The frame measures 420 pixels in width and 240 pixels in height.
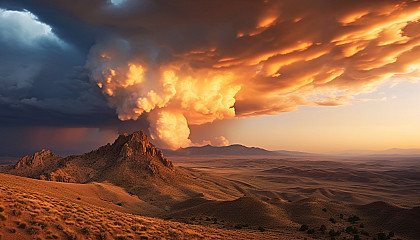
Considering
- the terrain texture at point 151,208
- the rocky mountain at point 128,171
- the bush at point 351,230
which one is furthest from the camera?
the rocky mountain at point 128,171

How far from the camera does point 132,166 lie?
88188 mm

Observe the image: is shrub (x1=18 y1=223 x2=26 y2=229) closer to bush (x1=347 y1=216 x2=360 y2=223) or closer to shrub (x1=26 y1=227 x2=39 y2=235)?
shrub (x1=26 y1=227 x2=39 y2=235)

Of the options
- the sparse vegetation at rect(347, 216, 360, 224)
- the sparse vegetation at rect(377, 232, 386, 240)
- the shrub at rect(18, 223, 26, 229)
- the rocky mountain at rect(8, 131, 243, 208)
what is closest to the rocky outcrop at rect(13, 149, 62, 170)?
the rocky mountain at rect(8, 131, 243, 208)

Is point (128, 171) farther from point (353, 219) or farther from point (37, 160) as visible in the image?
point (353, 219)

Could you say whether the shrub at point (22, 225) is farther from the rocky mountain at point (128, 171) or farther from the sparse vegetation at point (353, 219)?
the rocky mountain at point (128, 171)

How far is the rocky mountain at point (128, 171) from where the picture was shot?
74.1 metres

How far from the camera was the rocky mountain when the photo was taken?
74.1 m

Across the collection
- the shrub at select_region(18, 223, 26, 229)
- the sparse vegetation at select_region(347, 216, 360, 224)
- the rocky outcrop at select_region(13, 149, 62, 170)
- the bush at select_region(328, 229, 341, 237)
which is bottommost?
the sparse vegetation at select_region(347, 216, 360, 224)

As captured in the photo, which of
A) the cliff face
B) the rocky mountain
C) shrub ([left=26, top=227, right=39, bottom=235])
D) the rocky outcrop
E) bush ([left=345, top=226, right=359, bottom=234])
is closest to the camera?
shrub ([left=26, top=227, right=39, bottom=235])

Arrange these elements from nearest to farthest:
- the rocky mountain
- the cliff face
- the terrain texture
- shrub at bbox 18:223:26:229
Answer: shrub at bbox 18:223:26:229
the terrain texture
the rocky mountain
the cliff face

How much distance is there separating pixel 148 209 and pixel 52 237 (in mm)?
41726

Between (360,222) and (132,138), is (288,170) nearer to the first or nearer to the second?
(132,138)

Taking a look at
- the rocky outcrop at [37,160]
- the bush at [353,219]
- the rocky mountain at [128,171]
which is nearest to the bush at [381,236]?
the bush at [353,219]

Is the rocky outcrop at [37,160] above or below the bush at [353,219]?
above
